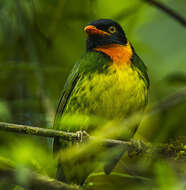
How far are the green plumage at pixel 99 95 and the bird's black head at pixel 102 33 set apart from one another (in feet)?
0.89

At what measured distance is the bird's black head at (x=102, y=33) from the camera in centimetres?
337

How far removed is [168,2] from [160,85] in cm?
133

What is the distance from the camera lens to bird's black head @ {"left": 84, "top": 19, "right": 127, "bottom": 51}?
3.37 meters

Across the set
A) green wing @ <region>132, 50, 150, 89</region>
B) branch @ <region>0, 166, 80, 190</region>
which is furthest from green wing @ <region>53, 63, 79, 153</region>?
branch @ <region>0, 166, 80, 190</region>

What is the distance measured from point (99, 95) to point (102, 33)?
0.73m

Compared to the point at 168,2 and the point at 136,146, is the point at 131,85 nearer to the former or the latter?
the point at 136,146

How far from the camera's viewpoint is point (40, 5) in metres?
4.29

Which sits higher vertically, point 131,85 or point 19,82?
point 131,85

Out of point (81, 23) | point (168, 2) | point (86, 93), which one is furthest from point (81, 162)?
point (168, 2)

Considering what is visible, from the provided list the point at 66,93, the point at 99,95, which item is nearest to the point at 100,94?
the point at 99,95

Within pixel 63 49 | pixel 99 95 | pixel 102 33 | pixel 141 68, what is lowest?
pixel 63 49

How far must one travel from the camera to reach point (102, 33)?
342 centimetres

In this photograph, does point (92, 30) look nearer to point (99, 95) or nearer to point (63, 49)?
point (99, 95)

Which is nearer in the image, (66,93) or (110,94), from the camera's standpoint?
(110,94)
